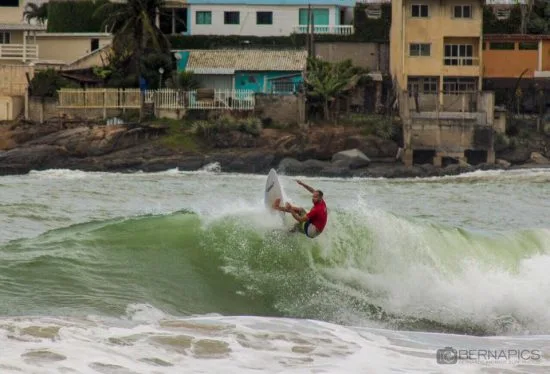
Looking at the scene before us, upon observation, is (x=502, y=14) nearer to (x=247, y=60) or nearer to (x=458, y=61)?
(x=458, y=61)

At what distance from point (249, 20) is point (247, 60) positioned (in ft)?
10.9

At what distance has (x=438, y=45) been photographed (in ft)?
186

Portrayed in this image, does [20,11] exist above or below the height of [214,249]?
above

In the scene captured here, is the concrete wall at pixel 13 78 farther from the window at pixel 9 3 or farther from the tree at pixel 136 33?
the window at pixel 9 3

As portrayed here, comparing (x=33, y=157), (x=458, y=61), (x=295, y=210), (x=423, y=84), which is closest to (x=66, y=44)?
(x=33, y=157)

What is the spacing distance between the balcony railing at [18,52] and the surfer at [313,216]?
3763cm

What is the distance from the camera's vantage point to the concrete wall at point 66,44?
60312 mm

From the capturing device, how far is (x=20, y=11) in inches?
2591

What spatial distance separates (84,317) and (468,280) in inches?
278

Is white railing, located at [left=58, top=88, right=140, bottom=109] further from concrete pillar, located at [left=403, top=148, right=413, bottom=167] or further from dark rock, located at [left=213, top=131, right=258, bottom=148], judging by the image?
concrete pillar, located at [left=403, top=148, right=413, bottom=167]

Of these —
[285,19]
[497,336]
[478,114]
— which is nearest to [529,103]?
[478,114]

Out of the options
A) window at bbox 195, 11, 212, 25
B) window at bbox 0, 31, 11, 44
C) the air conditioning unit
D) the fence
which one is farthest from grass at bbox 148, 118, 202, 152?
window at bbox 0, 31, 11, 44

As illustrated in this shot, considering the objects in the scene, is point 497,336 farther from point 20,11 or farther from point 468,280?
point 20,11

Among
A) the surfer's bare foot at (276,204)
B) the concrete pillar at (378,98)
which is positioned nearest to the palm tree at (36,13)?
the concrete pillar at (378,98)
